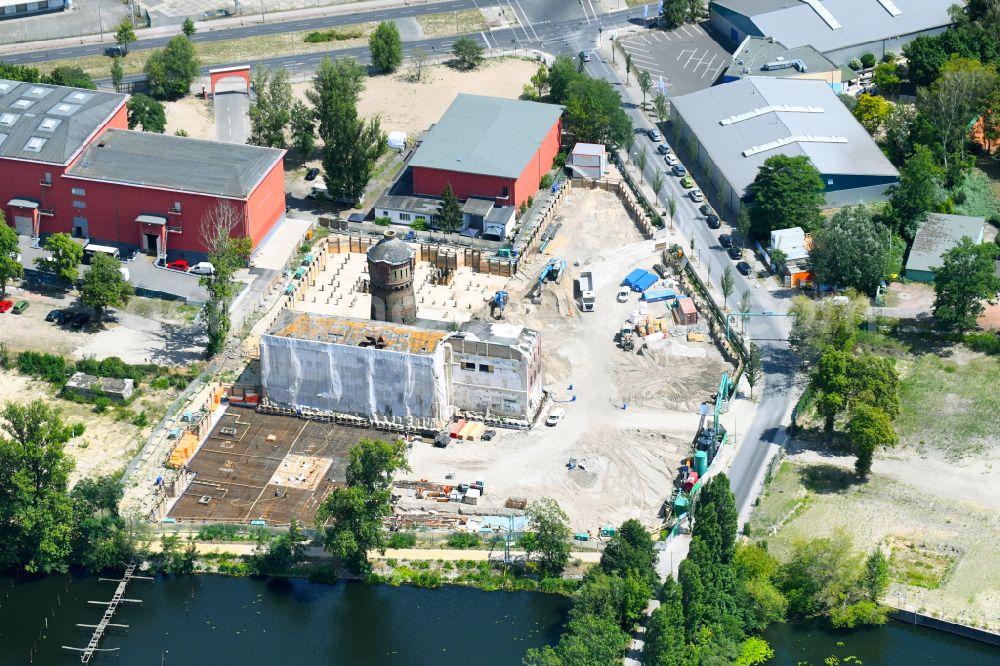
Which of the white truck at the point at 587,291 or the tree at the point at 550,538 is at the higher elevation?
the white truck at the point at 587,291

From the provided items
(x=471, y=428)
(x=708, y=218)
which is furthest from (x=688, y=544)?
(x=708, y=218)

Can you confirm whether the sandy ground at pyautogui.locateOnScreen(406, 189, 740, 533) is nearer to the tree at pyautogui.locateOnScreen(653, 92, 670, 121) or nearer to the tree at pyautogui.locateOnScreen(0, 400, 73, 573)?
the tree at pyautogui.locateOnScreen(0, 400, 73, 573)

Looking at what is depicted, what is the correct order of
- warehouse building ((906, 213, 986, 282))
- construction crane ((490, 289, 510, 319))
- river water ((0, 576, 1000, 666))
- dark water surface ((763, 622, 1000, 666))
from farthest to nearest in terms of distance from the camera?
warehouse building ((906, 213, 986, 282))
construction crane ((490, 289, 510, 319))
river water ((0, 576, 1000, 666))
dark water surface ((763, 622, 1000, 666))

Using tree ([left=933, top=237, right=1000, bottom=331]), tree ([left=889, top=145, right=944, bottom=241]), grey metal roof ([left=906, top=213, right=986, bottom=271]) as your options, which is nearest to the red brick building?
tree ([left=889, top=145, right=944, bottom=241])

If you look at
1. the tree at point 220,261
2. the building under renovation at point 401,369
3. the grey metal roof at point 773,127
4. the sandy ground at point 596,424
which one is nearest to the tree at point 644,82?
the grey metal roof at point 773,127

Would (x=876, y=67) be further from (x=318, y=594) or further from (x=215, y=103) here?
(x=318, y=594)

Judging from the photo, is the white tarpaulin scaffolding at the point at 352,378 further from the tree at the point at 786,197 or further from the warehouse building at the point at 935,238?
the warehouse building at the point at 935,238
